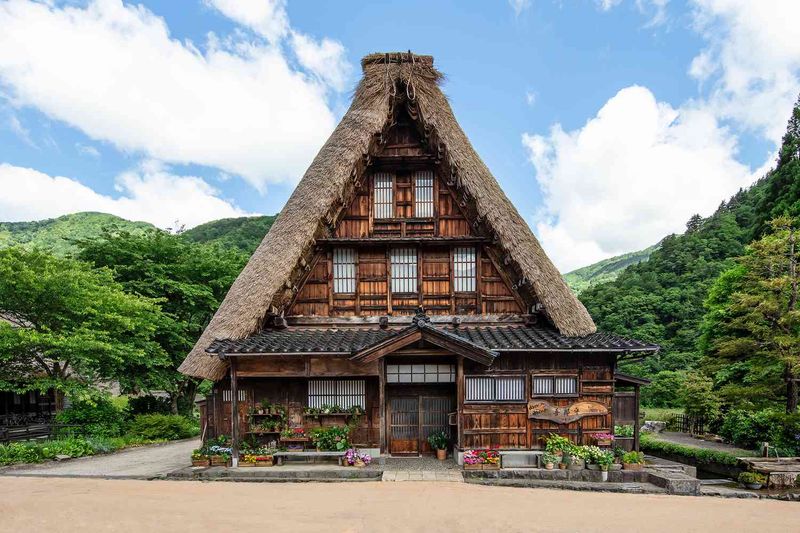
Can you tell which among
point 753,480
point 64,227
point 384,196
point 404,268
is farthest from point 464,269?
point 64,227

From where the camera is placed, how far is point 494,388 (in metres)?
11.8

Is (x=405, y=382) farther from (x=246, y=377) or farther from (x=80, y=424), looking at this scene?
(x=80, y=424)

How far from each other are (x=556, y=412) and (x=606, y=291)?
117ft

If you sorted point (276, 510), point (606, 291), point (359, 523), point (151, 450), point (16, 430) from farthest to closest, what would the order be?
point (606, 291), point (16, 430), point (151, 450), point (276, 510), point (359, 523)

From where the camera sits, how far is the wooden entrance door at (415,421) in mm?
12328

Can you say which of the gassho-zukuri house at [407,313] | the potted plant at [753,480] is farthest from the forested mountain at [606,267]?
the gassho-zukuri house at [407,313]

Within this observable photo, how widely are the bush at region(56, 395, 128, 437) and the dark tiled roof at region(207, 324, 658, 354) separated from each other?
343 inches

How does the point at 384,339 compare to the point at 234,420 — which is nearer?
the point at 384,339

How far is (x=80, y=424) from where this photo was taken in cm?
1656

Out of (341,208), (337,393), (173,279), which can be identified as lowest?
(337,393)

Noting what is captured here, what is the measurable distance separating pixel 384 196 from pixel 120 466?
1126 centimetres

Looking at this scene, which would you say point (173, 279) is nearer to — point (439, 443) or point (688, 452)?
point (439, 443)

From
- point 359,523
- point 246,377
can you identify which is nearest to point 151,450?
point 246,377

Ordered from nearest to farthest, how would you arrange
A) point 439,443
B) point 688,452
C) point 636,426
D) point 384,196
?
point 439,443, point 636,426, point 384,196, point 688,452
